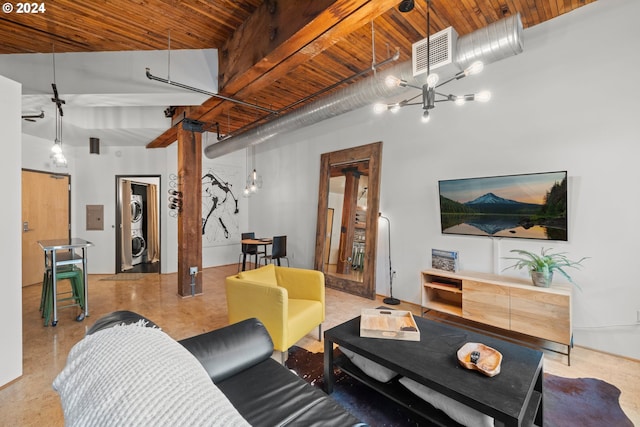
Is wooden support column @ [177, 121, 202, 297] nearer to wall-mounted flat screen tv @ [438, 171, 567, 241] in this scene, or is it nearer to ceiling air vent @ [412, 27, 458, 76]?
ceiling air vent @ [412, 27, 458, 76]

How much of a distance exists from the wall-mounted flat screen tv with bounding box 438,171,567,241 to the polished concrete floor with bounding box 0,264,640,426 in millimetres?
1234

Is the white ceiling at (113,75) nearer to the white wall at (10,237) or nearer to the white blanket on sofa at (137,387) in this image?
the white wall at (10,237)

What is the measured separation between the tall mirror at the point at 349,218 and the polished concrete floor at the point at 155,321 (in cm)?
39

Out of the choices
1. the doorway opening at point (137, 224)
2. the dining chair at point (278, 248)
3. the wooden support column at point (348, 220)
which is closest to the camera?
the wooden support column at point (348, 220)

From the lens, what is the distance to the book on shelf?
350 cm

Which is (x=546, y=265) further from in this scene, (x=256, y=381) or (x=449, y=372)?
(x=256, y=381)

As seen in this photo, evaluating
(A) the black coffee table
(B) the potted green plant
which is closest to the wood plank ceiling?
(A) the black coffee table

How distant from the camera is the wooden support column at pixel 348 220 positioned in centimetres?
471

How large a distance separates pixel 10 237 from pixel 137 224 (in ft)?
18.0

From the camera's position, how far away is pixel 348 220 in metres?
4.78

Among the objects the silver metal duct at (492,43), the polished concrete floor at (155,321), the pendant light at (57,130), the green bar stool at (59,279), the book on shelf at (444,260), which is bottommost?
the polished concrete floor at (155,321)

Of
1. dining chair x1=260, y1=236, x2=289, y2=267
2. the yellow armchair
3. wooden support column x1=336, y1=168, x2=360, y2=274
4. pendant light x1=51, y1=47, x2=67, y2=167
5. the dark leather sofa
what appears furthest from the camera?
dining chair x1=260, y1=236, x2=289, y2=267

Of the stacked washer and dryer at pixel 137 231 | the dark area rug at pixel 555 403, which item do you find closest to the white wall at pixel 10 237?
the dark area rug at pixel 555 403

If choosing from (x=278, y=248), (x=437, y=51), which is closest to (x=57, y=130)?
(x=278, y=248)
